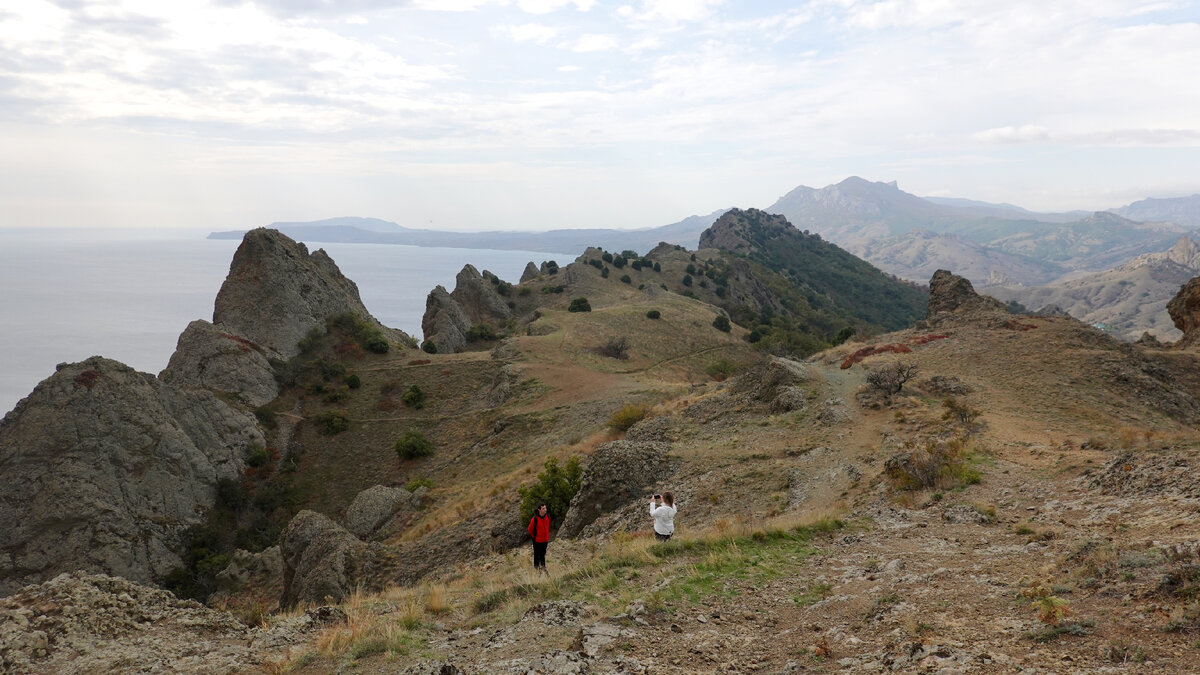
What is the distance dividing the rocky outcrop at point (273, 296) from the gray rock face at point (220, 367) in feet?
10.4

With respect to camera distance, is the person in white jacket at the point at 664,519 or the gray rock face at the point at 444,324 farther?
the gray rock face at the point at 444,324

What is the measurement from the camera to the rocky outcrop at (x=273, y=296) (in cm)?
5453

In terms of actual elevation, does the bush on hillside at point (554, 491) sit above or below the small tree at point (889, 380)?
below

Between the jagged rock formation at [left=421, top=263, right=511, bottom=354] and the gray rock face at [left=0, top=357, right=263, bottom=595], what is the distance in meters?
26.0

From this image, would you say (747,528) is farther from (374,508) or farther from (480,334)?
(480,334)

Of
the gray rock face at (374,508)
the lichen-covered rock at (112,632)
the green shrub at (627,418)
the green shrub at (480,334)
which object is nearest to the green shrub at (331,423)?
the gray rock face at (374,508)

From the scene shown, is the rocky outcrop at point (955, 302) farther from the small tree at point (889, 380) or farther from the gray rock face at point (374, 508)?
the gray rock face at point (374, 508)

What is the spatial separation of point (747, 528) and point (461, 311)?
61.4m

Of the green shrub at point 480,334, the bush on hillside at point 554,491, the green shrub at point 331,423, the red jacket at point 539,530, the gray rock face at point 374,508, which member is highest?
the green shrub at point 480,334

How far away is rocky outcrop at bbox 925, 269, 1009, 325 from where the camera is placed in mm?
40125

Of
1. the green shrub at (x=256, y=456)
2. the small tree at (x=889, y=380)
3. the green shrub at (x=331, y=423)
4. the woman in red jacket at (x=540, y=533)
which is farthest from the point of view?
the green shrub at (x=331, y=423)

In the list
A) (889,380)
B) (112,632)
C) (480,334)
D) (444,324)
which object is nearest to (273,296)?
(444,324)

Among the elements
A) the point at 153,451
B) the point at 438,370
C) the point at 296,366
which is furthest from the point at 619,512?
the point at 296,366

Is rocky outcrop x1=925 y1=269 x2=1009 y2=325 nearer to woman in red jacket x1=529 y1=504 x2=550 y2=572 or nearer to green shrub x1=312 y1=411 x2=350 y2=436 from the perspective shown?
woman in red jacket x1=529 y1=504 x2=550 y2=572
